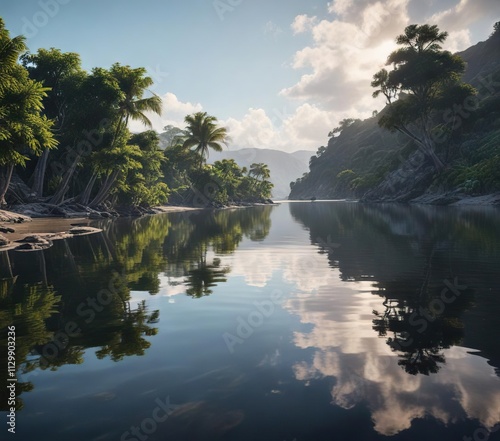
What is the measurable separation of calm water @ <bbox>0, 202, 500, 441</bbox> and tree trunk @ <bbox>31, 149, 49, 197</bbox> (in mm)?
32297

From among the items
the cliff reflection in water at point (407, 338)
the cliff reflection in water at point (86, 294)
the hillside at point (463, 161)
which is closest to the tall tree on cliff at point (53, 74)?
the cliff reflection in water at point (86, 294)

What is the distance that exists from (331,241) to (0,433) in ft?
52.0

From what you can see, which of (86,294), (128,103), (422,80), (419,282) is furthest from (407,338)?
(422,80)

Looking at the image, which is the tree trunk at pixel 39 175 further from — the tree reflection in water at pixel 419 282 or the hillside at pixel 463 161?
the hillside at pixel 463 161

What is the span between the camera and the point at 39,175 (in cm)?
3919

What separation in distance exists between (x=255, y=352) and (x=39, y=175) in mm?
41245

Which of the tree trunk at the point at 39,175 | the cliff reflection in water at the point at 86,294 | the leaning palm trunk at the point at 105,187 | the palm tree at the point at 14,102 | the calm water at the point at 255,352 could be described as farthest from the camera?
the leaning palm trunk at the point at 105,187

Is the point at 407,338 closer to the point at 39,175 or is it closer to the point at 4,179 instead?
the point at 4,179

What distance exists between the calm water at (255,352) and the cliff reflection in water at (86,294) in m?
0.04

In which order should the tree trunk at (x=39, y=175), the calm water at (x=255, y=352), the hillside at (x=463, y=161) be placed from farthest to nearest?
1. the hillside at (x=463, y=161)
2. the tree trunk at (x=39, y=175)
3. the calm water at (x=255, y=352)

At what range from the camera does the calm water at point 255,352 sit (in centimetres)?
347

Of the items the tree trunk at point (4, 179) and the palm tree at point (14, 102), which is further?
the tree trunk at point (4, 179)

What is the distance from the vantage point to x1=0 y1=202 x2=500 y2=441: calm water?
3471 mm

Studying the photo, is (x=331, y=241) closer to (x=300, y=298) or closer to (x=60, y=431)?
(x=300, y=298)
